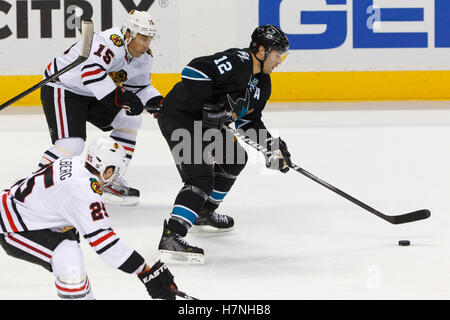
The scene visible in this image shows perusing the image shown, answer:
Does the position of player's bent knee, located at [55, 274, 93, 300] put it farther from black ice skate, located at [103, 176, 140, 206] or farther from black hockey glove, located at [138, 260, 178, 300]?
black ice skate, located at [103, 176, 140, 206]

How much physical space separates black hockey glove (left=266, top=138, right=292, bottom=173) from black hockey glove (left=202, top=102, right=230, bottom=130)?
32 cm

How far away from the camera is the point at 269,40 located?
384 cm

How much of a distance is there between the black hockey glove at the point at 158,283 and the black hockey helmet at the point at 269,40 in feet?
4.53

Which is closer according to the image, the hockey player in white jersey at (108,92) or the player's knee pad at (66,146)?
the hockey player in white jersey at (108,92)

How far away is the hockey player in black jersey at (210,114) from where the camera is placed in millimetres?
3814

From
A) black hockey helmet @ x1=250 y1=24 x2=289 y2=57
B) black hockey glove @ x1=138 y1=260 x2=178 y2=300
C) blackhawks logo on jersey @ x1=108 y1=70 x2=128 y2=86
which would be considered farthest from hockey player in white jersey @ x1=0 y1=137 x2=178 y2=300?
blackhawks logo on jersey @ x1=108 y1=70 x2=128 y2=86

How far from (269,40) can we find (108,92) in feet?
3.32

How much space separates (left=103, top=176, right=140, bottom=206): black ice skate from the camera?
487cm

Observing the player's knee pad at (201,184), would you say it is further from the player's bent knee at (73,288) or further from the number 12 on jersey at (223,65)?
the player's bent knee at (73,288)

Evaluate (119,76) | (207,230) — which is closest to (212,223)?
(207,230)

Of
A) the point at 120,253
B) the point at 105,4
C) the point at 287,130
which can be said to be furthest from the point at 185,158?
the point at 105,4

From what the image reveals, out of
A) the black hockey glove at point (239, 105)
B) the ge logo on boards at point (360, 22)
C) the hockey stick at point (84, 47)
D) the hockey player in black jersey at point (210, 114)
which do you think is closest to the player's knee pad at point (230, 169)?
the hockey player in black jersey at point (210, 114)

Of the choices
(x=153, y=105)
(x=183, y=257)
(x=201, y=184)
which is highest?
(x=153, y=105)

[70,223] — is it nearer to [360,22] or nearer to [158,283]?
[158,283]
